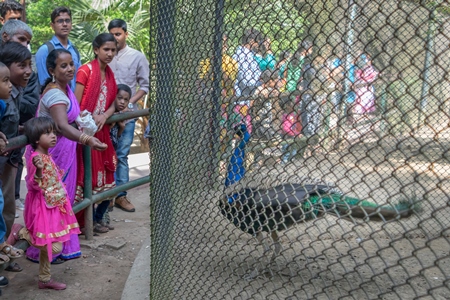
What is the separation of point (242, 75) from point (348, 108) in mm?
523

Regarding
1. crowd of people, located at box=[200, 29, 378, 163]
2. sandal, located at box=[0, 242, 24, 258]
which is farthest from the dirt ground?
crowd of people, located at box=[200, 29, 378, 163]

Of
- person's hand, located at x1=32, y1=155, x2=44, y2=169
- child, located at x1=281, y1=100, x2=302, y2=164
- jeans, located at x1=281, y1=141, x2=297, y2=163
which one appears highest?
child, located at x1=281, y1=100, x2=302, y2=164

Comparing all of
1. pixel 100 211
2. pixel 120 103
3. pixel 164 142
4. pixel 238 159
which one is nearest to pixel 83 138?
pixel 120 103

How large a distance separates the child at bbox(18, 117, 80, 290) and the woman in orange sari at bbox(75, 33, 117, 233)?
0.94 metres

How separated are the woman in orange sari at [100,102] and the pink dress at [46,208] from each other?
0.93m

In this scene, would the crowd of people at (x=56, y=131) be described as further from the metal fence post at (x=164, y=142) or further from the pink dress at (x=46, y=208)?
the metal fence post at (x=164, y=142)

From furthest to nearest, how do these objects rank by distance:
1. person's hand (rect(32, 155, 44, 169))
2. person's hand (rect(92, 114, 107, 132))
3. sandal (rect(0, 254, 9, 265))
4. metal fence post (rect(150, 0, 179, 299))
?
person's hand (rect(92, 114, 107, 132))
person's hand (rect(32, 155, 44, 169))
sandal (rect(0, 254, 9, 265))
metal fence post (rect(150, 0, 179, 299))

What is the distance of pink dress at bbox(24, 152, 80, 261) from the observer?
11.4ft

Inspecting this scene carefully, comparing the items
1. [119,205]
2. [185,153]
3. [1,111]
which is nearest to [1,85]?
[1,111]

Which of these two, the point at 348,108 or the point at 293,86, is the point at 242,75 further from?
the point at 348,108

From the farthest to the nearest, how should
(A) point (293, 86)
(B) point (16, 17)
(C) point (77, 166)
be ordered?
(B) point (16, 17)
(C) point (77, 166)
(A) point (293, 86)

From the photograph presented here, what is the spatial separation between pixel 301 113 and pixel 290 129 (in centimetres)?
10

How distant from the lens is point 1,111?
339 cm

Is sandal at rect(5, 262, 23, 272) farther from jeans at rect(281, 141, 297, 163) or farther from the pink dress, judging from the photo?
jeans at rect(281, 141, 297, 163)
